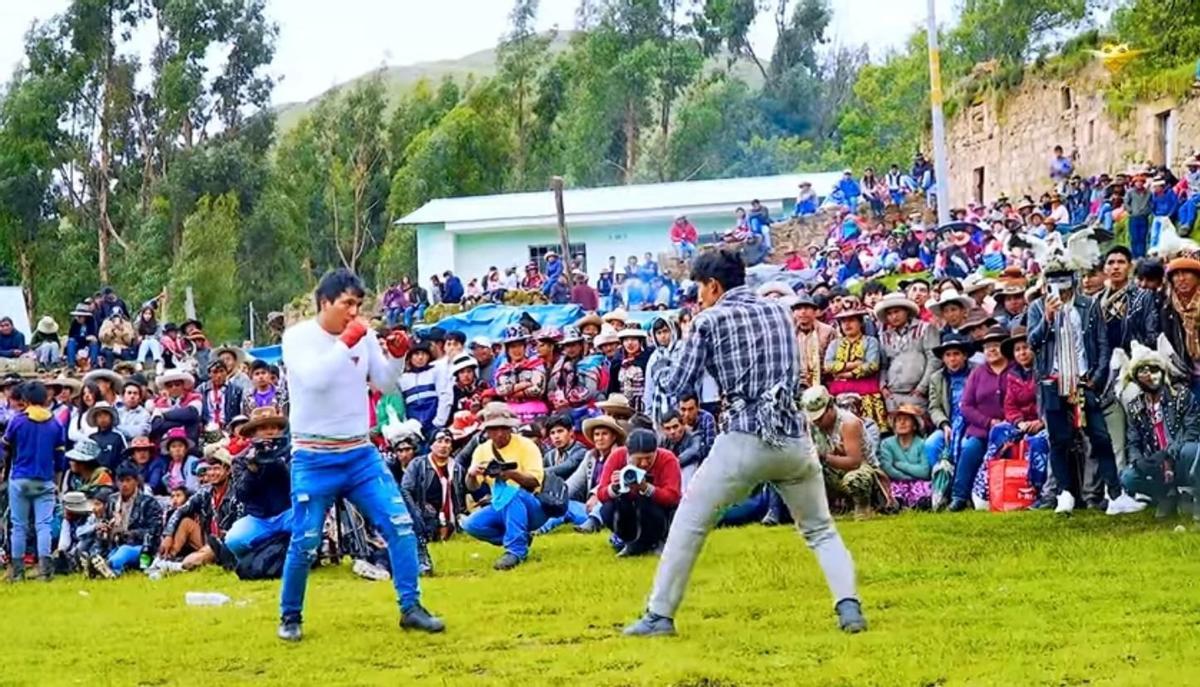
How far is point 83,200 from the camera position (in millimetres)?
56031

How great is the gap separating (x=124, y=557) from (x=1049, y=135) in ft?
92.5

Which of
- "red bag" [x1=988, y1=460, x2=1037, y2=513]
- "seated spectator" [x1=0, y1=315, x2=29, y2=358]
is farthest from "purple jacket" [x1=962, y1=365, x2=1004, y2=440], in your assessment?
"seated spectator" [x1=0, y1=315, x2=29, y2=358]

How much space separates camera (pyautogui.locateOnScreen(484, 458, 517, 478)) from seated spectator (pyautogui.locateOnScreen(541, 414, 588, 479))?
186 cm

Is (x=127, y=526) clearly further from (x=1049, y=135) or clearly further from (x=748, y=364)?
(x=1049, y=135)

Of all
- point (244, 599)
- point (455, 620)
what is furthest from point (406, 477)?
point (455, 620)

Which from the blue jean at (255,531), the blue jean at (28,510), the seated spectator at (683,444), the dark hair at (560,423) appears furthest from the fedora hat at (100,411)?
the seated spectator at (683,444)

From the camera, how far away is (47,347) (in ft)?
90.6

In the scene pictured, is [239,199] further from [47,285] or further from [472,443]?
[472,443]

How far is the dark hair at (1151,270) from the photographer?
1093 cm

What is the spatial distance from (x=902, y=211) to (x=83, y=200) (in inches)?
1207

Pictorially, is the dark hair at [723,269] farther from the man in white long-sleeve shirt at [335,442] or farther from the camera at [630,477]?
the camera at [630,477]

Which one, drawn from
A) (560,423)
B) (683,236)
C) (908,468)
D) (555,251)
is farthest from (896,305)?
(555,251)

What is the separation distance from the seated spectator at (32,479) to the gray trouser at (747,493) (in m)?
7.40

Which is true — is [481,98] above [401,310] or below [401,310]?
A: above
